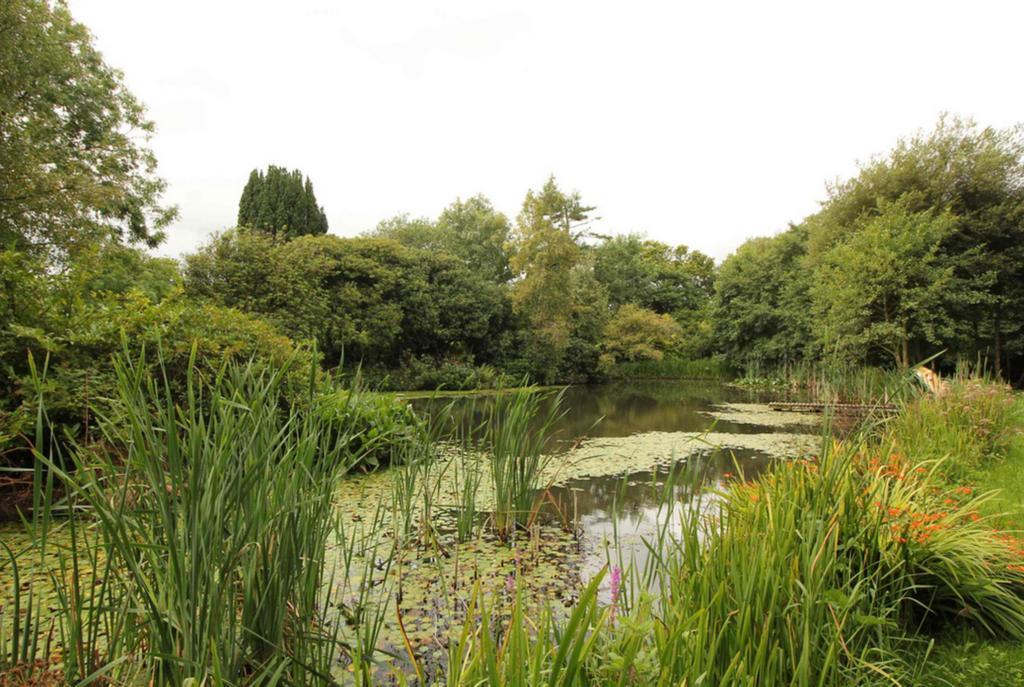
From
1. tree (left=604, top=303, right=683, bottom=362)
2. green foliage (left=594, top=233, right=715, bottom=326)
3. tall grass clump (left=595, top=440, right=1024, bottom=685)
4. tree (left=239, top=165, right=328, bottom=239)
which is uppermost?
tree (left=239, top=165, right=328, bottom=239)

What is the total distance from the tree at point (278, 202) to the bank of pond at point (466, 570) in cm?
1967

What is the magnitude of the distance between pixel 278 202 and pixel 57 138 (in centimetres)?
1319

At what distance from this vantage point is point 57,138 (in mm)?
9023

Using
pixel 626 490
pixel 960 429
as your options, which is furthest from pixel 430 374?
pixel 960 429

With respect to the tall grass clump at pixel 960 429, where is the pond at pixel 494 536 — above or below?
Answer: below

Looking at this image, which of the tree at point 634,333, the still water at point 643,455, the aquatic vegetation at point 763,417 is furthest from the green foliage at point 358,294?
the aquatic vegetation at point 763,417

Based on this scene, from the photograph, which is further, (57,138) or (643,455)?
(57,138)

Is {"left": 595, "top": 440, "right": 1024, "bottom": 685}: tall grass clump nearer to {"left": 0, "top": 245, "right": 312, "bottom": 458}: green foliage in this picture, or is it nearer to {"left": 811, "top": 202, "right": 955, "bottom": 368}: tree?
{"left": 0, "top": 245, "right": 312, "bottom": 458}: green foliage

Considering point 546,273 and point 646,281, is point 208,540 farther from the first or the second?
point 646,281

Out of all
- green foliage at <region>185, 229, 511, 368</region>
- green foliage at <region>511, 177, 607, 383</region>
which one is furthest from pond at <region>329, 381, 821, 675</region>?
green foliage at <region>511, 177, 607, 383</region>

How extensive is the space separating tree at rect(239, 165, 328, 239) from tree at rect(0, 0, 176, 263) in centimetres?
1032

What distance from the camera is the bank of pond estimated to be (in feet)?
3.76

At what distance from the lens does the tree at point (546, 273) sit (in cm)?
1838

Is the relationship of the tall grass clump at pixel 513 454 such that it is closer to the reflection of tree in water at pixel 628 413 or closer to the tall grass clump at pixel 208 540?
the reflection of tree in water at pixel 628 413
